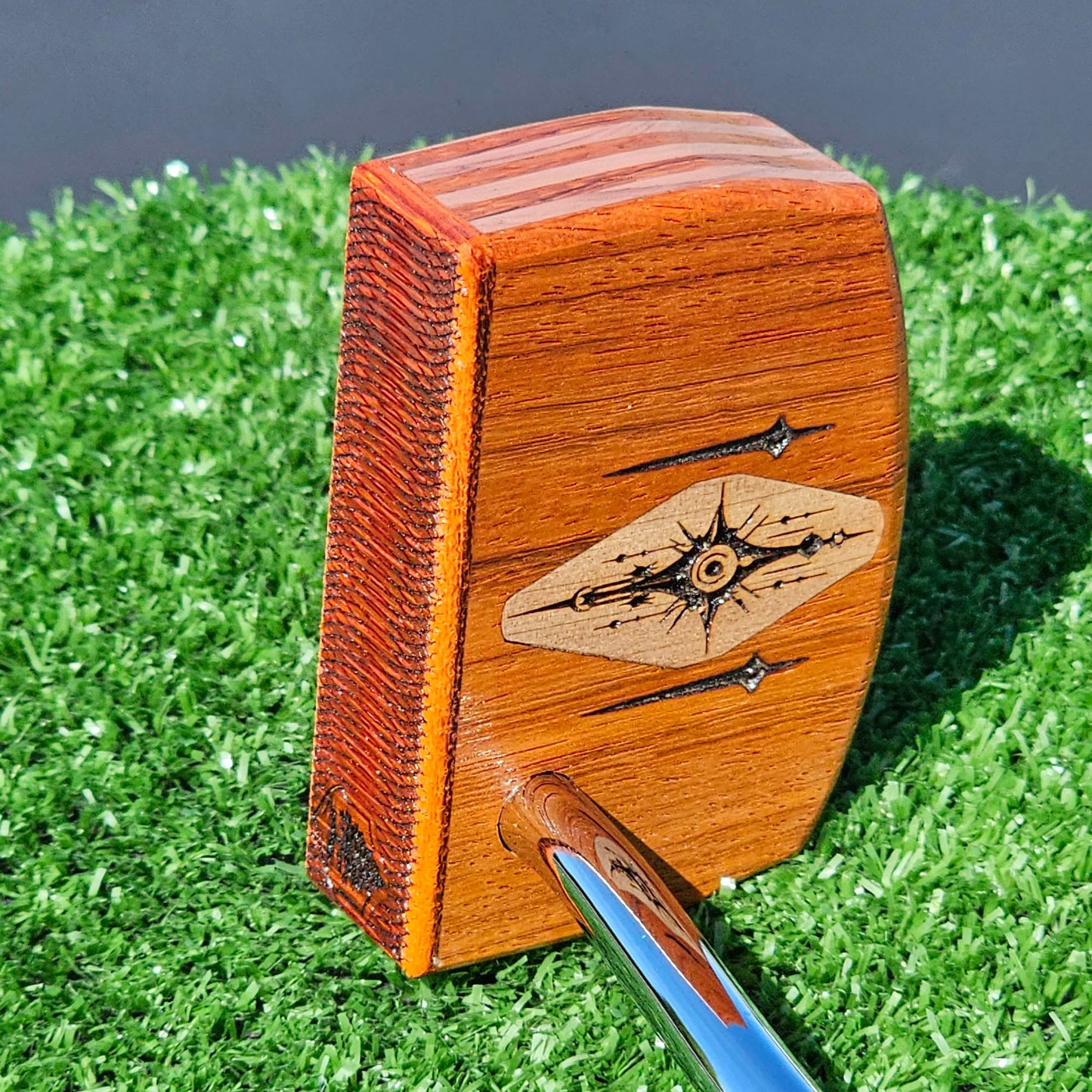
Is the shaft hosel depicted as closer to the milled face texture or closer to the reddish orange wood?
the reddish orange wood

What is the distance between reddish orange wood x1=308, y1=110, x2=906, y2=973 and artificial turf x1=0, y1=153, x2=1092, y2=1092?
19 cm

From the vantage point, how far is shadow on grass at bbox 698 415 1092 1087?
2.04 m

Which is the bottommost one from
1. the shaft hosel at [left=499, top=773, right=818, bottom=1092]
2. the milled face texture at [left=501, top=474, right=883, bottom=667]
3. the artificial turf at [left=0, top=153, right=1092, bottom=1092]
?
the artificial turf at [left=0, top=153, right=1092, bottom=1092]

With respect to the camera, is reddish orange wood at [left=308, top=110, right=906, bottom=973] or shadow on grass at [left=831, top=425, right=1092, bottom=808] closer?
reddish orange wood at [left=308, top=110, right=906, bottom=973]

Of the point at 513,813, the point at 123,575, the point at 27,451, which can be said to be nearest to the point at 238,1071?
the point at 513,813

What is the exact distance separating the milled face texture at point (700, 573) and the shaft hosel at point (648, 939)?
0.55 feet

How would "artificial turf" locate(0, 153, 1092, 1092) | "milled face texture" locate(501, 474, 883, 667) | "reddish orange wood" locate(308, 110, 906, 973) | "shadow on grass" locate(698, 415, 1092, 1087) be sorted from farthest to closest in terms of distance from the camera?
"shadow on grass" locate(698, 415, 1092, 1087) → "artificial turf" locate(0, 153, 1092, 1092) → "milled face texture" locate(501, 474, 883, 667) → "reddish orange wood" locate(308, 110, 906, 973)

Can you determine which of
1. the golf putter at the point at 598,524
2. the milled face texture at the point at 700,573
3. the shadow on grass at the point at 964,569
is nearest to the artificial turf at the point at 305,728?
the shadow on grass at the point at 964,569

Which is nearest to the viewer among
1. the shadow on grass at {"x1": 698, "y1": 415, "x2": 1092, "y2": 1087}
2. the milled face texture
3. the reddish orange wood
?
the reddish orange wood

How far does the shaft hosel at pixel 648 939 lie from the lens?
130cm

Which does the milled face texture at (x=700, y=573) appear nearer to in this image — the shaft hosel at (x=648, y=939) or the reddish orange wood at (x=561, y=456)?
the reddish orange wood at (x=561, y=456)

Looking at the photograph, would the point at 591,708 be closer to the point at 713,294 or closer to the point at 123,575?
the point at 713,294

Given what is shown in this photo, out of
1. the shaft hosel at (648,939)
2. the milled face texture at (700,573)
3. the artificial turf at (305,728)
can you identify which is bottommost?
the artificial turf at (305,728)

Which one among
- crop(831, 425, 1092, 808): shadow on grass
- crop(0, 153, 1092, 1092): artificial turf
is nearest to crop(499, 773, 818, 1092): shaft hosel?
crop(0, 153, 1092, 1092): artificial turf
